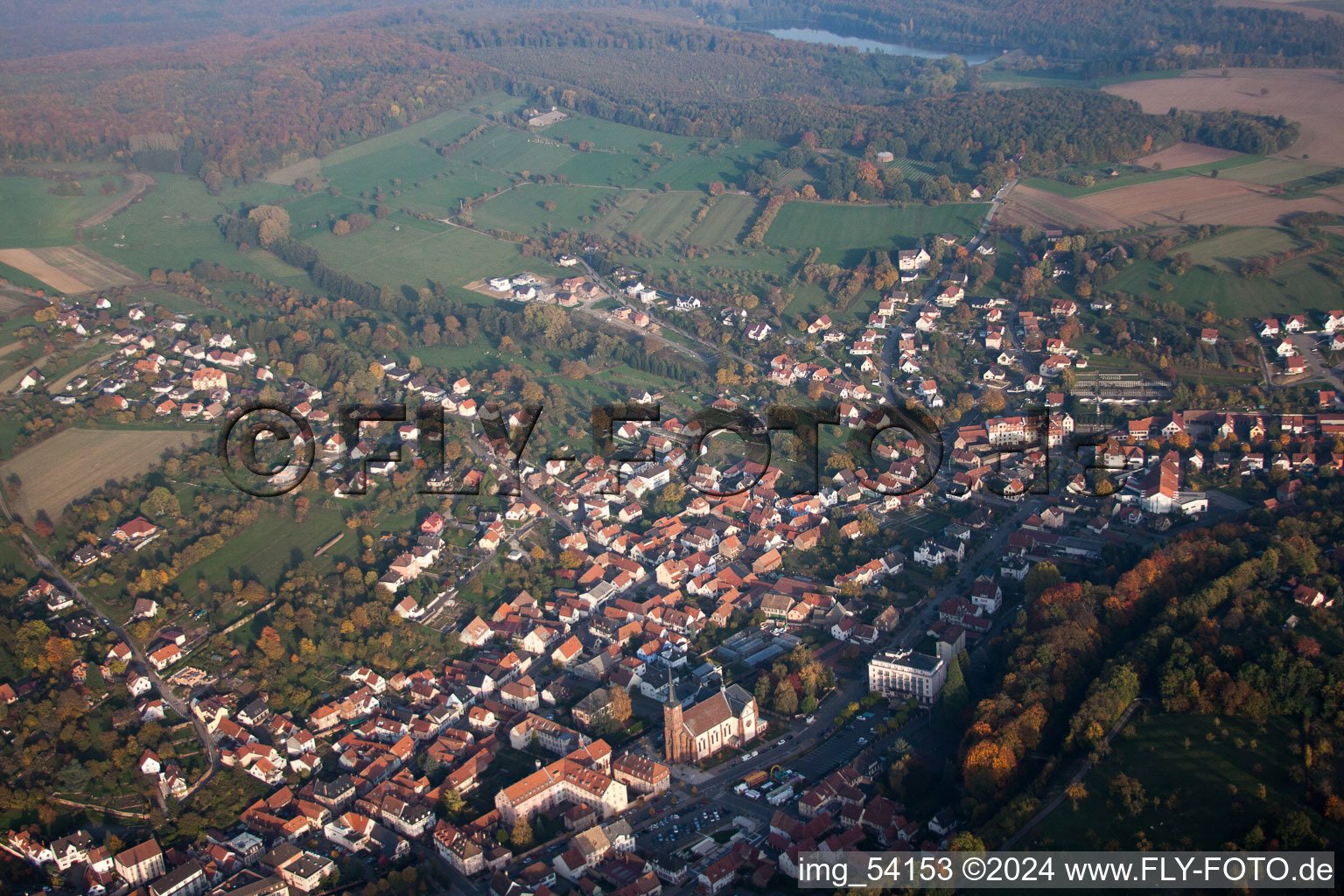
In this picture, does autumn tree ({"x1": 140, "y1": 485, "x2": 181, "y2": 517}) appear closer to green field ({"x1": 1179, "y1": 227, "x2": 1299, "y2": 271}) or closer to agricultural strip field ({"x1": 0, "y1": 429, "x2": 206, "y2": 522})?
agricultural strip field ({"x1": 0, "y1": 429, "x2": 206, "y2": 522})

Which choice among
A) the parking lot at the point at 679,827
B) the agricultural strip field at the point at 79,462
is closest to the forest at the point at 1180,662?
the parking lot at the point at 679,827

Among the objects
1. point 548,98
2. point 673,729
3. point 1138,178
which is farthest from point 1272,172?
point 673,729

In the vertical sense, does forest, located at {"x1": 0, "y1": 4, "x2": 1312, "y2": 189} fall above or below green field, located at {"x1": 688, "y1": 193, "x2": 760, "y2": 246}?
above

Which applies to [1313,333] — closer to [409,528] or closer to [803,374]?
[803,374]

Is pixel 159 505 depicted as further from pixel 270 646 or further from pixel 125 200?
pixel 125 200

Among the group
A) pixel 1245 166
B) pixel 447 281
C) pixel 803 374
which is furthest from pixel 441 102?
pixel 1245 166

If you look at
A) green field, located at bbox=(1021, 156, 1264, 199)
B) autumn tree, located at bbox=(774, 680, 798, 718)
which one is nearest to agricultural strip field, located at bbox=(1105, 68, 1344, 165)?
green field, located at bbox=(1021, 156, 1264, 199)
